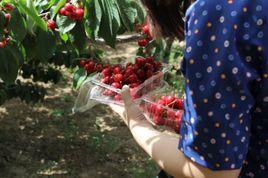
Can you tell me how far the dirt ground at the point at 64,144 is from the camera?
4.07 metres

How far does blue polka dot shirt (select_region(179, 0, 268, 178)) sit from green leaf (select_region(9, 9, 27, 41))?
4.20 ft

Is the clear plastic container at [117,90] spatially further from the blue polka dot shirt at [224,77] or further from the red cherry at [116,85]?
the blue polka dot shirt at [224,77]

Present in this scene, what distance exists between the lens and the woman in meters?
0.88

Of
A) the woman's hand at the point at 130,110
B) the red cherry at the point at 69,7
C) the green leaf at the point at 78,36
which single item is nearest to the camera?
the woman's hand at the point at 130,110

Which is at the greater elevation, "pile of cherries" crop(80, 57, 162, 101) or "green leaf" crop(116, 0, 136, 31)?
"green leaf" crop(116, 0, 136, 31)

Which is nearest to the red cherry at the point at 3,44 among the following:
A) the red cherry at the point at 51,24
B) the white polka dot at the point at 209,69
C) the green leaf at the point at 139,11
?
the red cherry at the point at 51,24

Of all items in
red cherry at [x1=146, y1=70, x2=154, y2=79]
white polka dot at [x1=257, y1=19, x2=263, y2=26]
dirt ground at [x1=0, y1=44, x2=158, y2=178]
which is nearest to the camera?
white polka dot at [x1=257, y1=19, x2=263, y2=26]

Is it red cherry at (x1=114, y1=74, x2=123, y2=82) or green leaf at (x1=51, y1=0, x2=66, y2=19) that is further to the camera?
green leaf at (x1=51, y1=0, x2=66, y2=19)

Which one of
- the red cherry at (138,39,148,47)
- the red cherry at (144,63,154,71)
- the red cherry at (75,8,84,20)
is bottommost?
the red cherry at (138,39,148,47)

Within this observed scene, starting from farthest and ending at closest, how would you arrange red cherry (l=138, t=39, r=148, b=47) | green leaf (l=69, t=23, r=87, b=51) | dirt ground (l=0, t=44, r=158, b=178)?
dirt ground (l=0, t=44, r=158, b=178) → red cherry (l=138, t=39, r=148, b=47) → green leaf (l=69, t=23, r=87, b=51)

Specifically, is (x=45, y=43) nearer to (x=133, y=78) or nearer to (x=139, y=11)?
(x=139, y=11)

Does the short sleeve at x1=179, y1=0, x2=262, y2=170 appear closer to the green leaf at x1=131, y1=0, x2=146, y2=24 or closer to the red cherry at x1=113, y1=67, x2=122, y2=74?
the red cherry at x1=113, y1=67, x2=122, y2=74

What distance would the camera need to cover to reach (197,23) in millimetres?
902

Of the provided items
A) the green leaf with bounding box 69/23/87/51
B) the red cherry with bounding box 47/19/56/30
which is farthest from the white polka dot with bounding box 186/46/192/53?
the red cherry with bounding box 47/19/56/30
